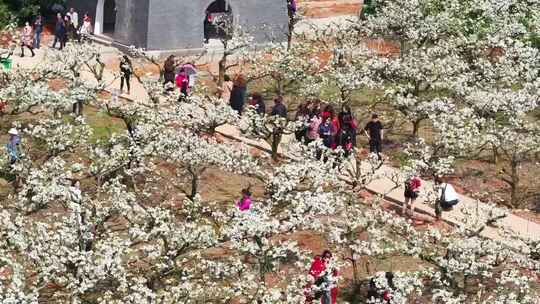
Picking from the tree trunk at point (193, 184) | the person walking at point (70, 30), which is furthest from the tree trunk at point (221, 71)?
the tree trunk at point (193, 184)

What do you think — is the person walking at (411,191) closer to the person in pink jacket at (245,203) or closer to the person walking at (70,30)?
the person in pink jacket at (245,203)

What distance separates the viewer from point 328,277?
19.9 m

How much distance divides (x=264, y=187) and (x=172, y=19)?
14.3 metres

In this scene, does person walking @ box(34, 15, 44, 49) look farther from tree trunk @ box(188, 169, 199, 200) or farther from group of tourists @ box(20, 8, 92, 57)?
tree trunk @ box(188, 169, 199, 200)

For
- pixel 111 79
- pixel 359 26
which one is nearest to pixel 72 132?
pixel 111 79

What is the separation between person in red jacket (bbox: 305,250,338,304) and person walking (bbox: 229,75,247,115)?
1205 centimetres

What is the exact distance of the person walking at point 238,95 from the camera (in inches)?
1280

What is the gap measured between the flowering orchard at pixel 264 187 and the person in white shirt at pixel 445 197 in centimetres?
58

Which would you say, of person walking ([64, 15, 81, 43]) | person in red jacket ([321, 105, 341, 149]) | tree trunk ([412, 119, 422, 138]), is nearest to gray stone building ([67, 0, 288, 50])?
person walking ([64, 15, 81, 43])

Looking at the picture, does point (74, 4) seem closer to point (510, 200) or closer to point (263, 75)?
point (263, 75)

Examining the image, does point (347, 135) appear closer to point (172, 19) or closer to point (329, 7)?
point (172, 19)

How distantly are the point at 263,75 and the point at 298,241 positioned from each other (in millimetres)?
11825

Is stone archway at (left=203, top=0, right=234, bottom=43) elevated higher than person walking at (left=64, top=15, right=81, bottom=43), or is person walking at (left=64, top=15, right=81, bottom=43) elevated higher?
stone archway at (left=203, top=0, right=234, bottom=43)

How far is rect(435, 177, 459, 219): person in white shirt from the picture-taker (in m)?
27.1
